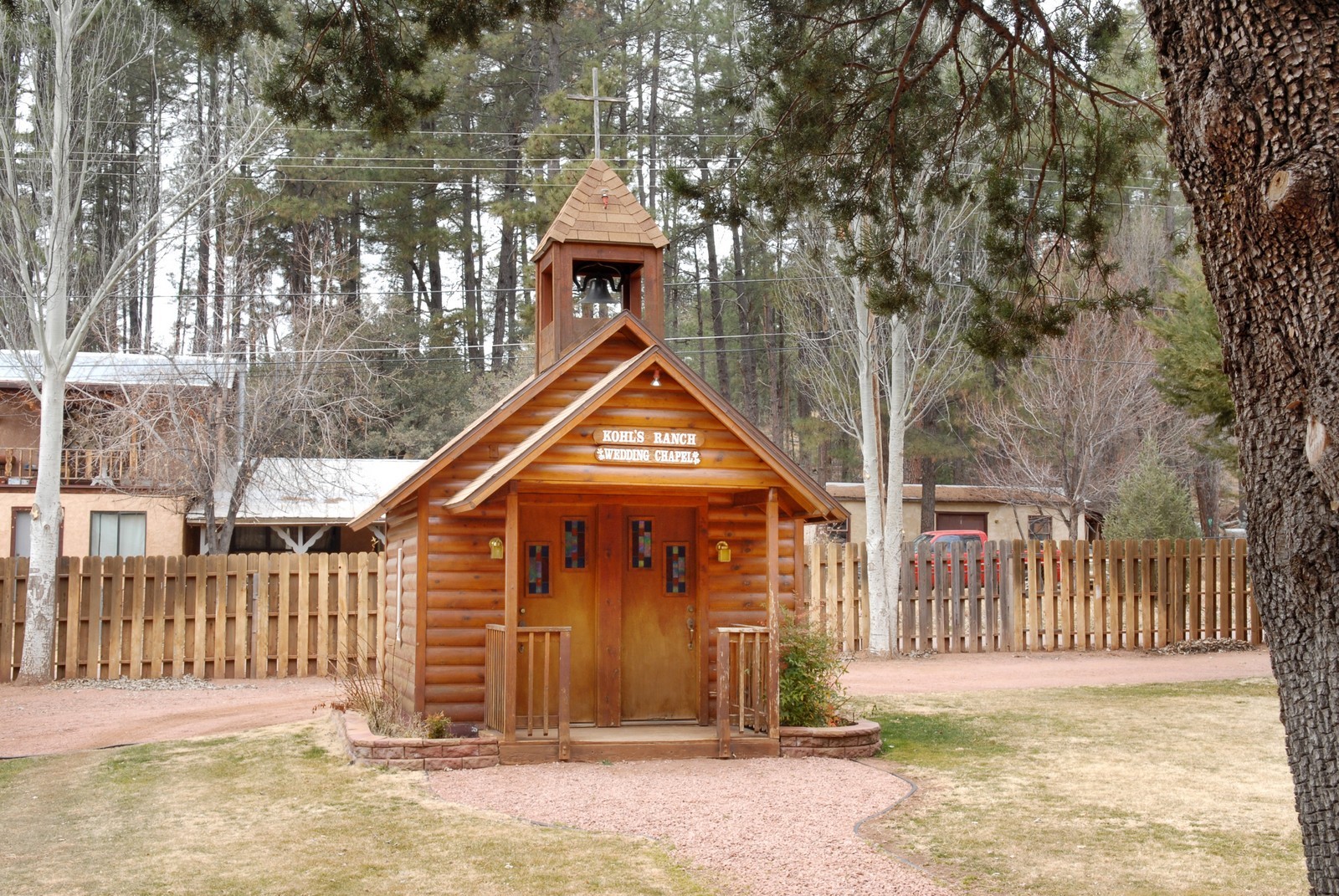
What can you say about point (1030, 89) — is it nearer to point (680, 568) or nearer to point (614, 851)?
point (680, 568)

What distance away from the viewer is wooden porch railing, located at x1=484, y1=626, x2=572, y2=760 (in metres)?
11.2

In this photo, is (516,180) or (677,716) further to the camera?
(516,180)

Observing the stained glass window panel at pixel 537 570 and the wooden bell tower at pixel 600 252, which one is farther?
the wooden bell tower at pixel 600 252

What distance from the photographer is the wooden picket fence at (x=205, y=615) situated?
19.0 m

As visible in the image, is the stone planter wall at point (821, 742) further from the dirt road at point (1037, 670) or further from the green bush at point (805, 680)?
the dirt road at point (1037, 670)

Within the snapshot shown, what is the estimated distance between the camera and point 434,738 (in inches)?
442

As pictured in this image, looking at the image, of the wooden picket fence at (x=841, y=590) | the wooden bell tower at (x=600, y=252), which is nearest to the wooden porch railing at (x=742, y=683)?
the wooden bell tower at (x=600, y=252)

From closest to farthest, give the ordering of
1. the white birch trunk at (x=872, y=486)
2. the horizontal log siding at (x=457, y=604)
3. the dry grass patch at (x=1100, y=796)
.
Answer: the dry grass patch at (x=1100, y=796) < the horizontal log siding at (x=457, y=604) < the white birch trunk at (x=872, y=486)

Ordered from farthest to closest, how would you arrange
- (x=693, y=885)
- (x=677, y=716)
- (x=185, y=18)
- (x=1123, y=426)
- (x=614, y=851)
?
(x=1123, y=426)
(x=677, y=716)
(x=185, y=18)
(x=614, y=851)
(x=693, y=885)

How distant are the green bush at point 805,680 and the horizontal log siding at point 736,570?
0.67m

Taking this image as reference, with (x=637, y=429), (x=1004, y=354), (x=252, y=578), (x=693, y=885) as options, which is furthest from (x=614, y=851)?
(x=252, y=578)

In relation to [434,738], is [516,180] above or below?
above

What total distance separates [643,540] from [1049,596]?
37.0 ft

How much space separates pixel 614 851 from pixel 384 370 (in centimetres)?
3056
